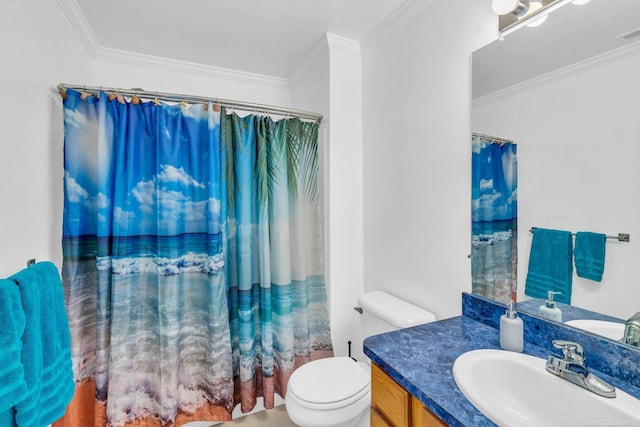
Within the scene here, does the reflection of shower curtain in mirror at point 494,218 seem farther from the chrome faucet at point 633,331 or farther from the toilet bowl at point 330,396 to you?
the toilet bowl at point 330,396

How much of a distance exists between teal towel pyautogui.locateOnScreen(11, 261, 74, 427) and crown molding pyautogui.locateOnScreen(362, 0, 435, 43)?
6.84 feet

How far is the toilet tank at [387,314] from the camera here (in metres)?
1.43

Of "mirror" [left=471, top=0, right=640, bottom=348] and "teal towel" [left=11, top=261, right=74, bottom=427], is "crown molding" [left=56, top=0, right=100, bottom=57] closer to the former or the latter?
"teal towel" [left=11, top=261, right=74, bottom=427]

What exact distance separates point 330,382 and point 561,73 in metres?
1.64

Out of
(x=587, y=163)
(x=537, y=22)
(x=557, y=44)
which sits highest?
(x=537, y=22)

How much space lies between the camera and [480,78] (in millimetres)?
1263

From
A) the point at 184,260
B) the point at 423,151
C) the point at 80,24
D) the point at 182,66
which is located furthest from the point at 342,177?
the point at 80,24

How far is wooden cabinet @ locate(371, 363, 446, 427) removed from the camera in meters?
0.83

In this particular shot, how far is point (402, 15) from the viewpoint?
1628 mm

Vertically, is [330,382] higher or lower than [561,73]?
lower

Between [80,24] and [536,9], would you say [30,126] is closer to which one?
[80,24]

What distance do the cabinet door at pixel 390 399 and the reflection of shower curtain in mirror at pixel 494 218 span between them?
2.00 feet

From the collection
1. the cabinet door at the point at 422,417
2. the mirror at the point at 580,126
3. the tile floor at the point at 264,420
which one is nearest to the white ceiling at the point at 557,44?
the mirror at the point at 580,126

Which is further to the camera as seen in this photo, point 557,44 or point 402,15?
point 402,15
